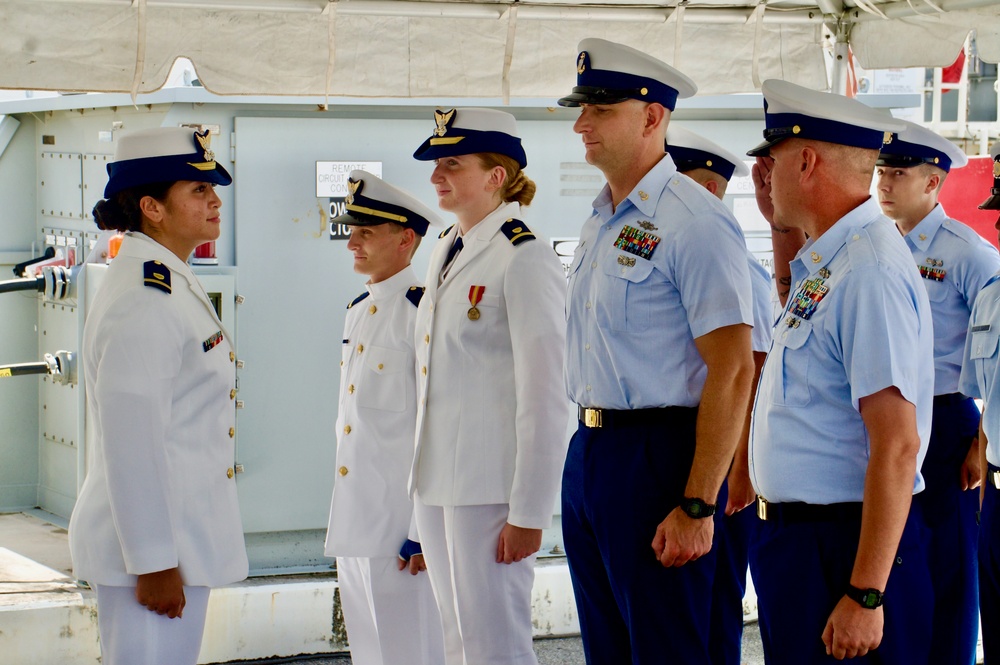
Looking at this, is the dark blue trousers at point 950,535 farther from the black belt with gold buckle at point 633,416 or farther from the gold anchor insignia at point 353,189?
the gold anchor insignia at point 353,189

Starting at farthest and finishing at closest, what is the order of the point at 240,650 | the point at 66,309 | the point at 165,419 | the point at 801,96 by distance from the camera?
the point at 66,309
the point at 240,650
the point at 165,419
the point at 801,96

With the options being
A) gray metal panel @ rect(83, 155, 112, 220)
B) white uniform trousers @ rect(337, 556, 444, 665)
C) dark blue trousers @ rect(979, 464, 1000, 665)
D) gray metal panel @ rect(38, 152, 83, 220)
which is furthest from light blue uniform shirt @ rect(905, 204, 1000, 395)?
gray metal panel @ rect(38, 152, 83, 220)

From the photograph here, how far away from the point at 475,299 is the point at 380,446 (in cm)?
74

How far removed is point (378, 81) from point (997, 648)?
106 inches

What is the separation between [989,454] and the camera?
3.25m

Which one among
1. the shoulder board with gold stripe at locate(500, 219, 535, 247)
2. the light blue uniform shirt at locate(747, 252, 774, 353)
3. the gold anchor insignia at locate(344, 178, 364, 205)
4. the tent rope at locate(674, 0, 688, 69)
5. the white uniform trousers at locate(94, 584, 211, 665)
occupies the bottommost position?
the white uniform trousers at locate(94, 584, 211, 665)

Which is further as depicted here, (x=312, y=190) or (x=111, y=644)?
(x=312, y=190)

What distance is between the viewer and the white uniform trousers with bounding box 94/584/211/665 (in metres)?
2.81

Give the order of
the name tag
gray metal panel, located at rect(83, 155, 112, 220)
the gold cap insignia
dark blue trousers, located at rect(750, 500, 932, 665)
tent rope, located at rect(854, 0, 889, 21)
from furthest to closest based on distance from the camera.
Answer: gray metal panel, located at rect(83, 155, 112, 220) → tent rope, located at rect(854, 0, 889, 21) → the gold cap insignia → the name tag → dark blue trousers, located at rect(750, 500, 932, 665)

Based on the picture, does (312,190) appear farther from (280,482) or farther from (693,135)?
(693,135)

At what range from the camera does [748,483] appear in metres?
3.23

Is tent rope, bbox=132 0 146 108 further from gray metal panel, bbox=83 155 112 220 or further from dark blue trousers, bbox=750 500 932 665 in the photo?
dark blue trousers, bbox=750 500 932 665

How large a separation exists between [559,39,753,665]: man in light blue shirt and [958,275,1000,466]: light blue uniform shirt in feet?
3.15

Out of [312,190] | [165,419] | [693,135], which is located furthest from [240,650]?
[693,135]
